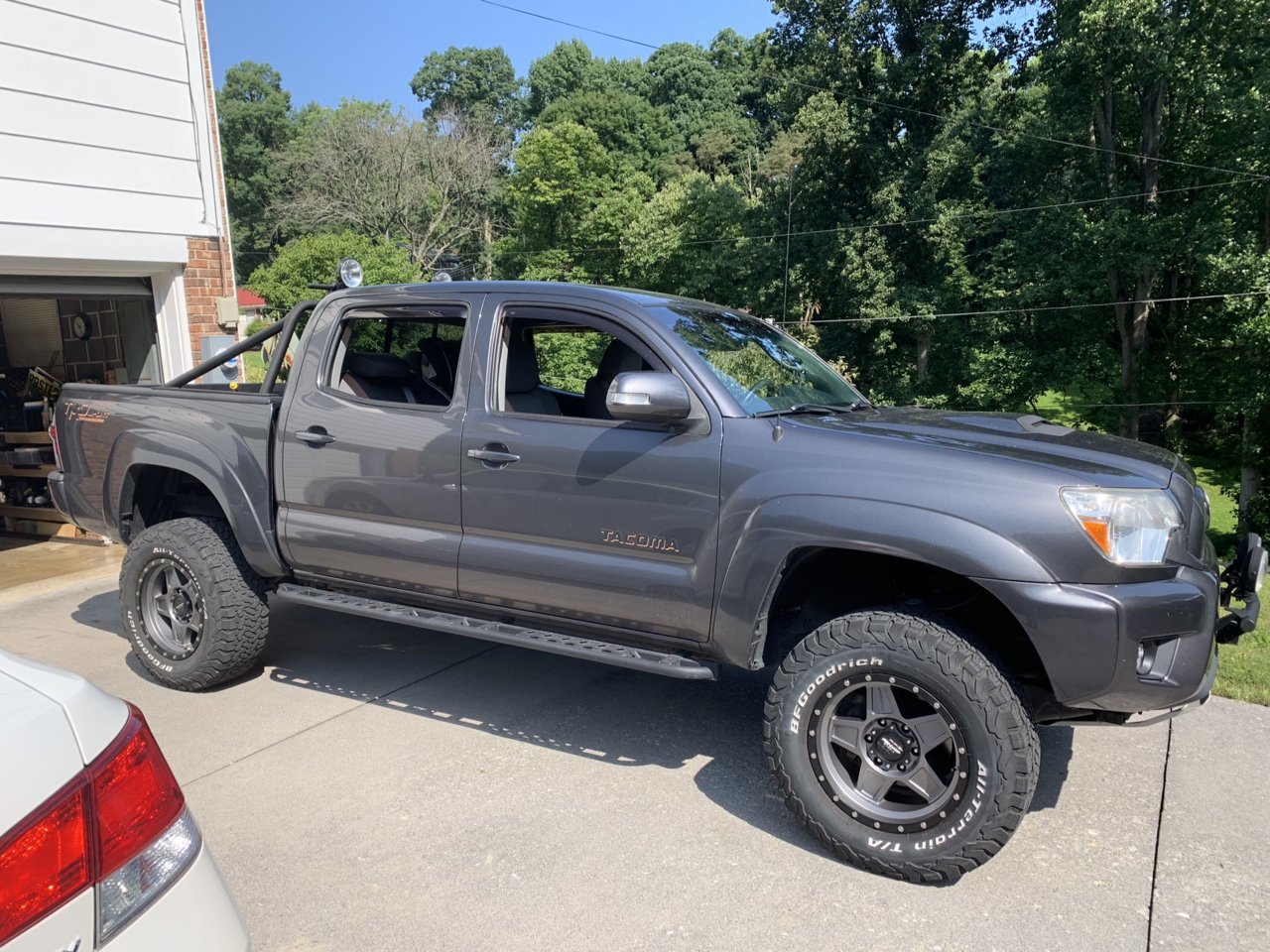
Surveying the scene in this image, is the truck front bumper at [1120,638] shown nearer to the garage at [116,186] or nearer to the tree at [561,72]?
the garage at [116,186]

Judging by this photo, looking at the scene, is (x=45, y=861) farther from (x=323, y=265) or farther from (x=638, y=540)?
(x=323, y=265)

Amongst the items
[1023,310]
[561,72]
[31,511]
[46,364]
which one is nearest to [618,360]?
[31,511]

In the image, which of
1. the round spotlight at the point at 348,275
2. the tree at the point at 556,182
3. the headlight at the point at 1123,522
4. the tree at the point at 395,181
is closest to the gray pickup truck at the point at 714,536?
the headlight at the point at 1123,522

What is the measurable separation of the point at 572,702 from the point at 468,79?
301ft

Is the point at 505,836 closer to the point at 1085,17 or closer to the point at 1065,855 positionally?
the point at 1065,855

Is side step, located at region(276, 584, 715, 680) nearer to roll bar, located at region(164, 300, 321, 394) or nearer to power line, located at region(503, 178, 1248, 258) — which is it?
roll bar, located at region(164, 300, 321, 394)

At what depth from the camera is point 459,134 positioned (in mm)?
55344

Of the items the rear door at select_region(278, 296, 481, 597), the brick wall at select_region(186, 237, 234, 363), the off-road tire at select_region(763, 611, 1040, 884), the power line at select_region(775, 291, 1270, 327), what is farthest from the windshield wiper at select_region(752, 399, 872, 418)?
the power line at select_region(775, 291, 1270, 327)

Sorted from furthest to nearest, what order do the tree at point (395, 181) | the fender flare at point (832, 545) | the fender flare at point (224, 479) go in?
the tree at point (395, 181)
the fender flare at point (224, 479)
the fender flare at point (832, 545)

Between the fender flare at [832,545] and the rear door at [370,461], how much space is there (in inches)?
53.2

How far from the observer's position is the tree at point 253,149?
2645 inches

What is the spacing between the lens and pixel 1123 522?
3016 mm

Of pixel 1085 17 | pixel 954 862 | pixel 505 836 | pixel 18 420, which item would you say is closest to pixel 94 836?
pixel 505 836

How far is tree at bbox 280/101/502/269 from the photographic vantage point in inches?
2020
